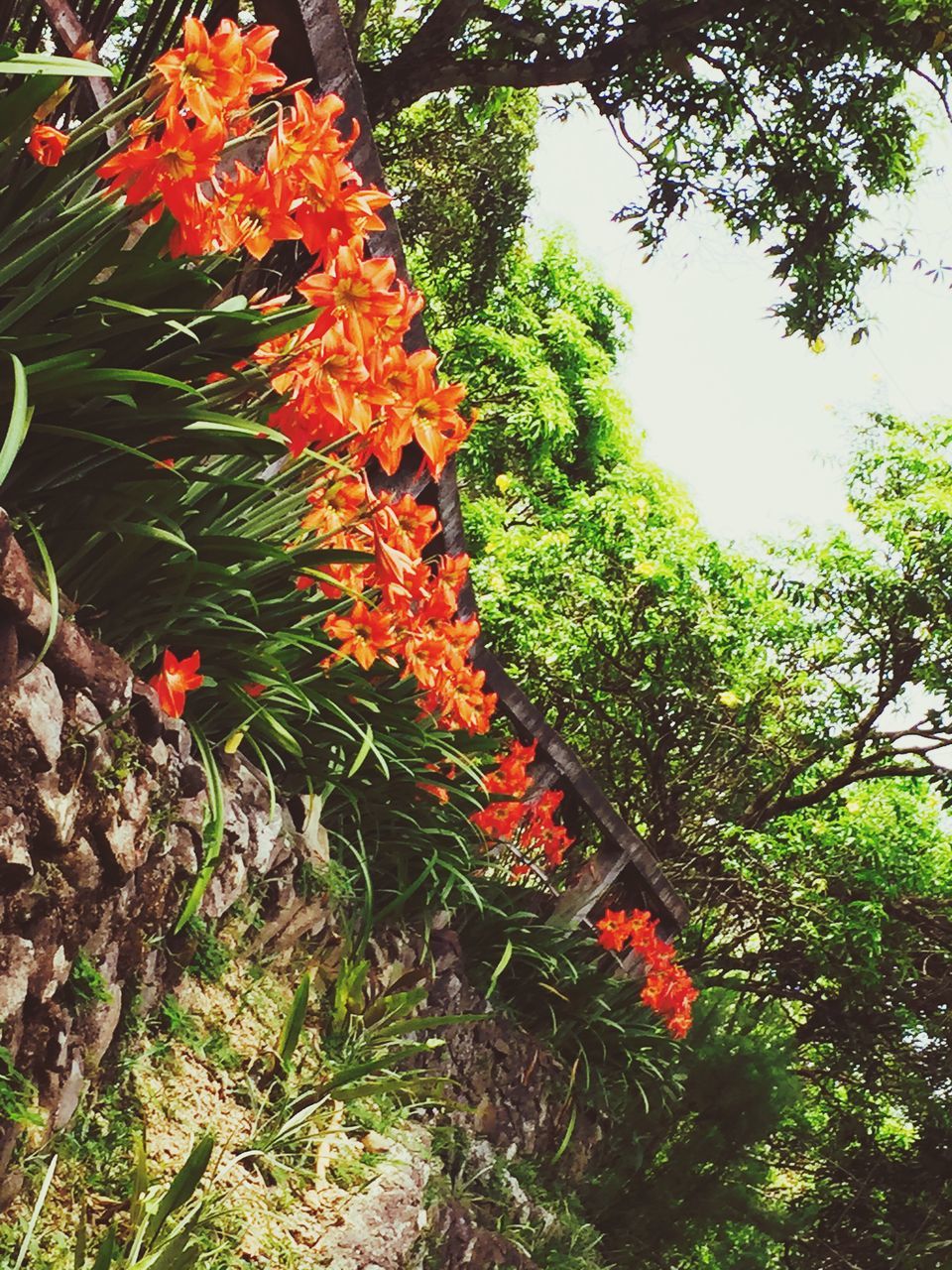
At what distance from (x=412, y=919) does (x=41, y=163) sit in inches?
95.1

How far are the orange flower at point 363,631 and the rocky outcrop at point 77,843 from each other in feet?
1.58

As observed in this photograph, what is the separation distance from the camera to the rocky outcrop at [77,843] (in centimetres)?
196

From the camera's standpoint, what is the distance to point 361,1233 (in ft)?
8.96

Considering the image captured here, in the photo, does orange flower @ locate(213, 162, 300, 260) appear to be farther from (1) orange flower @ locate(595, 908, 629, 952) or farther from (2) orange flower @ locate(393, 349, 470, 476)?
(1) orange flower @ locate(595, 908, 629, 952)

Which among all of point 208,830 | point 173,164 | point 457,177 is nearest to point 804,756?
point 457,177

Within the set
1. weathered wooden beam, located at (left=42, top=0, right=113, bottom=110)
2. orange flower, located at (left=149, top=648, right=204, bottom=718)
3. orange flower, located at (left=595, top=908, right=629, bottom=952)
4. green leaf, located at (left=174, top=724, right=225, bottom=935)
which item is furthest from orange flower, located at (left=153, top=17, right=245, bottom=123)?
orange flower, located at (left=595, top=908, right=629, bottom=952)

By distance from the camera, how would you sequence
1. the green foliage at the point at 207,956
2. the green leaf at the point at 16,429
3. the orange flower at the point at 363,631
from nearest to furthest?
the green leaf at the point at 16,429 < the green foliage at the point at 207,956 < the orange flower at the point at 363,631

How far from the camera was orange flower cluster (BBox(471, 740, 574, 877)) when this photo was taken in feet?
13.9

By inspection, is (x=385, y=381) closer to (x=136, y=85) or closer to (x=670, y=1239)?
(x=136, y=85)

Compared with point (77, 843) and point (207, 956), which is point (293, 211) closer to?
point (77, 843)

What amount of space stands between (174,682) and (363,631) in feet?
2.15

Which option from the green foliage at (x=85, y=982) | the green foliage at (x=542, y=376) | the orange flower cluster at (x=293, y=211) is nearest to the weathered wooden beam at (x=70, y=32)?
the orange flower cluster at (x=293, y=211)

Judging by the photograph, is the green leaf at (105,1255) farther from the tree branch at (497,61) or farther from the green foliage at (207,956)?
the tree branch at (497,61)

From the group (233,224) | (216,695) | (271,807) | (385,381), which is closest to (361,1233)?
(271,807)
